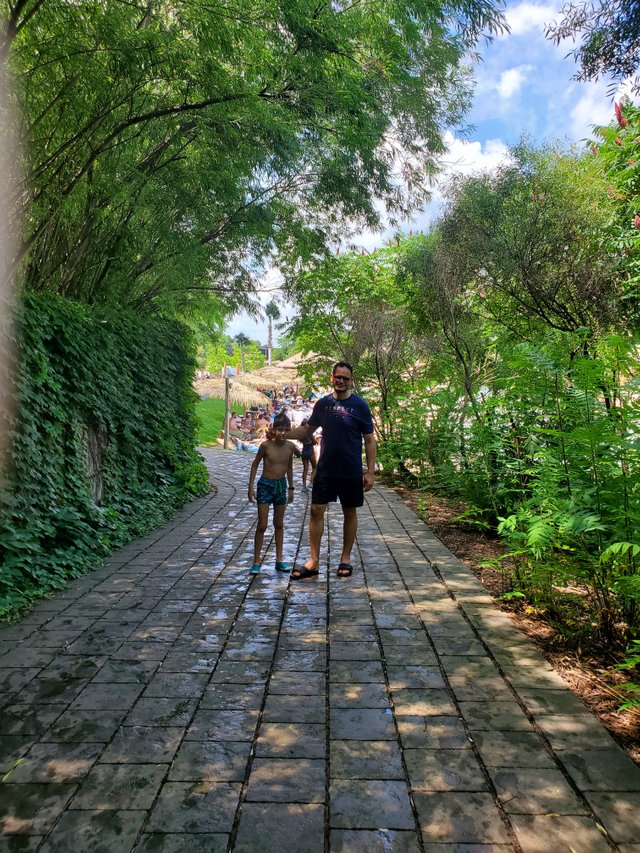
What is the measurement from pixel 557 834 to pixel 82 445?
16.8ft

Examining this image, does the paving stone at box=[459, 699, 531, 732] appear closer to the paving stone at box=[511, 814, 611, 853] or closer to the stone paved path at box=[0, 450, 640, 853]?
the stone paved path at box=[0, 450, 640, 853]

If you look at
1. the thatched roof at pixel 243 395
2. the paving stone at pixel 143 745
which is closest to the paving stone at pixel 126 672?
the paving stone at pixel 143 745

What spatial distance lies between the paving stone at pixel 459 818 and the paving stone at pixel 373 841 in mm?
59

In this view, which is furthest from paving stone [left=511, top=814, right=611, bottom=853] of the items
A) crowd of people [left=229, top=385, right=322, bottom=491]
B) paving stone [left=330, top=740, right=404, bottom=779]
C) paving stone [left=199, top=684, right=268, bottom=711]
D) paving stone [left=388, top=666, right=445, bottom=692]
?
crowd of people [left=229, top=385, right=322, bottom=491]

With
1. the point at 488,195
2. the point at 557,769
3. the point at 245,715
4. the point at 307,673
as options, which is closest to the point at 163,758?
the point at 245,715

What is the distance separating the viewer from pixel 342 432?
4.80m

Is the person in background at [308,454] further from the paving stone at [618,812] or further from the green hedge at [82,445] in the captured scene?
the paving stone at [618,812]

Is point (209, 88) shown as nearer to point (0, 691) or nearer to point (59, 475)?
point (59, 475)

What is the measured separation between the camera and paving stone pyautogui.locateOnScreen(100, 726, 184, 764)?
2.37 metres

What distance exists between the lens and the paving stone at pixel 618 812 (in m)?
1.94

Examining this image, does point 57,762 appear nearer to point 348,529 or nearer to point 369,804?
point 369,804

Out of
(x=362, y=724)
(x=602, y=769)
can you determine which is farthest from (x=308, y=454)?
(x=602, y=769)

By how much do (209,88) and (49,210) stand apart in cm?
182

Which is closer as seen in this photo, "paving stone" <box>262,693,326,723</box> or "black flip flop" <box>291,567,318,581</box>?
"paving stone" <box>262,693,326,723</box>
